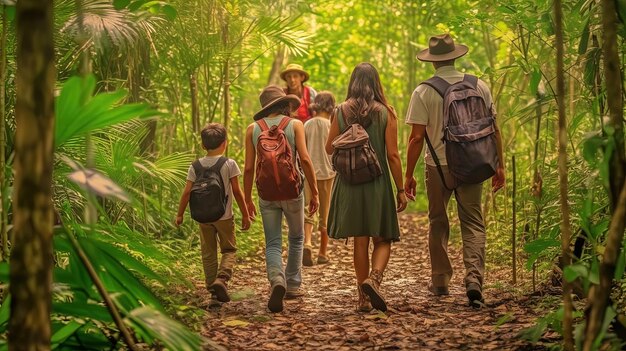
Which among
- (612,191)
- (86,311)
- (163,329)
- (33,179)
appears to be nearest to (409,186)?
(612,191)

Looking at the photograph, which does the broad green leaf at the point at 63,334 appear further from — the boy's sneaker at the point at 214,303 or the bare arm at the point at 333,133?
the bare arm at the point at 333,133

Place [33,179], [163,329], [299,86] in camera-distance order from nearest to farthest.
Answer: [33,179] → [163,329] → [299,86]

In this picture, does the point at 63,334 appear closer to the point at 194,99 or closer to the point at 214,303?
the point at 214,303

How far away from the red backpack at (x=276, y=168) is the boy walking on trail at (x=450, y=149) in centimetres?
83

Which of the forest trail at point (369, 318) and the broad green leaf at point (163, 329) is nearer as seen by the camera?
the broad green leaf at point (163, 329)

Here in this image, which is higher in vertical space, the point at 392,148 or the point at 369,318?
the point at 392,148

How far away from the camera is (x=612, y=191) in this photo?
381cm

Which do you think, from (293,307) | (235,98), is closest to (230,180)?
(293,307)

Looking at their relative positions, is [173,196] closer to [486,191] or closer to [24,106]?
[486,191]

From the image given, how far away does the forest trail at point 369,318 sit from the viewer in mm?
5195

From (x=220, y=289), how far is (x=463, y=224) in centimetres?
177

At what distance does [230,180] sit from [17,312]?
352cm

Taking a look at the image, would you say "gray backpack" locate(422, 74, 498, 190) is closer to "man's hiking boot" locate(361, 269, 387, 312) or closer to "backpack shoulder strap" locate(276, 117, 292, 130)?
"man's hiking boot" locate(361, 269, 387, 312)

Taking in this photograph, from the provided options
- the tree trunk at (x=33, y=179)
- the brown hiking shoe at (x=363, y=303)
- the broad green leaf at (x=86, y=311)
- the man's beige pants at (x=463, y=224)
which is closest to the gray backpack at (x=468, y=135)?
the man's beige pants at (x=463, y=224)
